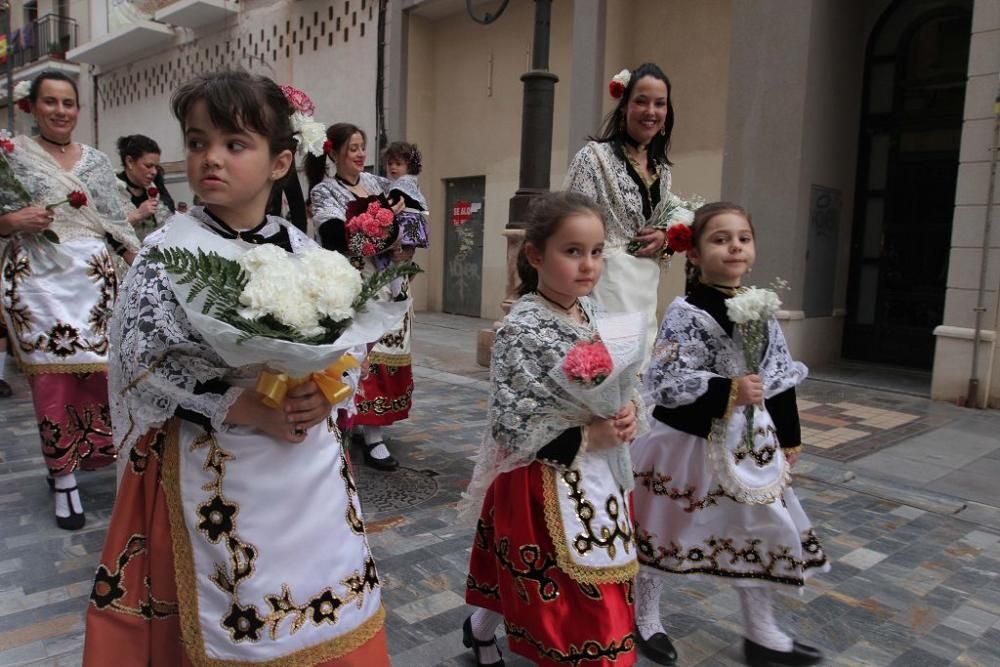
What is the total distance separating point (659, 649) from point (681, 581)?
0.67 m

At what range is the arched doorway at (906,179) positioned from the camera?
8.10 m

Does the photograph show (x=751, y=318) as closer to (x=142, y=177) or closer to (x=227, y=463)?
(x=227, y=463)

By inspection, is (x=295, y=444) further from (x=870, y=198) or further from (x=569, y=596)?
(x=870, y=198)

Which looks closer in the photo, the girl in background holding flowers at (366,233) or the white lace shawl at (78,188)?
the white lace shawl at (78,188)

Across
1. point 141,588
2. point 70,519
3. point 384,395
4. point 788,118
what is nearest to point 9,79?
point 384,395

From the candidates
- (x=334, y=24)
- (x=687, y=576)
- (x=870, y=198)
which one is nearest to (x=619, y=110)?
(x=687, y=576)

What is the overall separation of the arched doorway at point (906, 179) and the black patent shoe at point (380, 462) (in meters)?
6.48

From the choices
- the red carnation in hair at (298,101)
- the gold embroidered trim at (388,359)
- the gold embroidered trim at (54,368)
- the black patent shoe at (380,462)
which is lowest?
the black patent shoe at (380,462)

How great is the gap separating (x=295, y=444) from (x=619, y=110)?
93.5 inches

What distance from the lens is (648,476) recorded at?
8.90ft

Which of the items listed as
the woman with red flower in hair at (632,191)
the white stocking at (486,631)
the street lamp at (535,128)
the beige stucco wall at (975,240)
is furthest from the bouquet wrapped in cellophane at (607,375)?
the beige stucco wall at (975,240)

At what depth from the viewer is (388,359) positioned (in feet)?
15.8

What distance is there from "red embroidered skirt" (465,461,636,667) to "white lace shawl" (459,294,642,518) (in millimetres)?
91

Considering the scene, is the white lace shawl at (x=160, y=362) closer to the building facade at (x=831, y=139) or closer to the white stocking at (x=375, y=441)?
the white stocking at (x=375, y=441)
